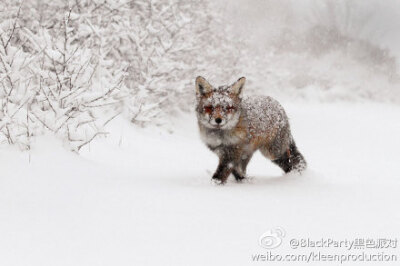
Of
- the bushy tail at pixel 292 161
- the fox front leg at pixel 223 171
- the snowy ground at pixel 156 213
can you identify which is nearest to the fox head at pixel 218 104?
the fox front leg at pixel 223 171

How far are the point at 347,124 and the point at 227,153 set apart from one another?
17483 millimetres

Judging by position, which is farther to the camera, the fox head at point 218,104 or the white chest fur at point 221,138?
the white chest fur at point 221,138

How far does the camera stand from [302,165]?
5777mm

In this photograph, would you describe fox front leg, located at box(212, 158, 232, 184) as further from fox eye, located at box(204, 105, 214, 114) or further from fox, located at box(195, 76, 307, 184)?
fox eye, located at box(204, 105, 214, 114)

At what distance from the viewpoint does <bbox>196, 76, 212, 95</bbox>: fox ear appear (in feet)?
16.8

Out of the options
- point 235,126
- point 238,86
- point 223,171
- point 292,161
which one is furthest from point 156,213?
point 292,161

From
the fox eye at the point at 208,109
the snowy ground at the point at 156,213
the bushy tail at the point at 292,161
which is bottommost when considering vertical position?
the snowy ground at the point at 156,213

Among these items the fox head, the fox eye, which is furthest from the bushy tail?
the fox eye

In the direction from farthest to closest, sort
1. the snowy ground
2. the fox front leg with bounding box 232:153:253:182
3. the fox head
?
1. the fox front leg with bounding box 232:153:253:182
2. the fox head
3. the snowy ground

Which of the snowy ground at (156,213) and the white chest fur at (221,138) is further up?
the white chest fur at (221,138)

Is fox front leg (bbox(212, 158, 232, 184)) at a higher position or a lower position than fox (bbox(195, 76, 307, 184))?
lower

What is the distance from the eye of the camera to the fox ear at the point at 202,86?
512 centimetres

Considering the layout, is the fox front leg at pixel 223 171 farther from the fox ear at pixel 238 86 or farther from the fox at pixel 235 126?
the fox ear at pixel 238 86

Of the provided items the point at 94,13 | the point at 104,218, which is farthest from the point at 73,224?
the point at 94,13
